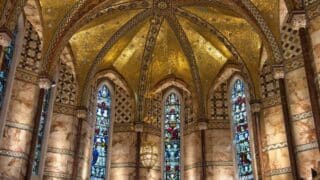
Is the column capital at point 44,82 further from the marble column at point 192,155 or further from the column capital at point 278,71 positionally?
the column capital at point 278,71

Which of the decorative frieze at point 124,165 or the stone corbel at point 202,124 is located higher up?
the stone corbel at point 202,124

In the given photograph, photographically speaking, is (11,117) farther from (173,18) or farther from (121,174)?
(173,18)

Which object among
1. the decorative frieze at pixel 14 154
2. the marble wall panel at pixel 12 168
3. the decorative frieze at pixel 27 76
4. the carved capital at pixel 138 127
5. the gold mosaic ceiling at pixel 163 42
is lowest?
the marble wall panel at pixel 12 168

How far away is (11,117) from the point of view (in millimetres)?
14266

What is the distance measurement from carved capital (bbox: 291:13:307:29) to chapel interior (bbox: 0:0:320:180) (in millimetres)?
30

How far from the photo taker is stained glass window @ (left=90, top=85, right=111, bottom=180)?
1795 cm

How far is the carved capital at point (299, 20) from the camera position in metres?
12.0

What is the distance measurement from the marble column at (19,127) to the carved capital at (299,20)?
Result: 8.69 meters

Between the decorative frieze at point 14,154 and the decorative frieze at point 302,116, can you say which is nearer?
the decorative frieze at point 302,116

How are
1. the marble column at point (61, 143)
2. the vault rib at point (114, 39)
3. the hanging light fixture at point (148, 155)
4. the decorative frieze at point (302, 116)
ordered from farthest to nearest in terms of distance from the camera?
the vault rib at point (114, 39)
the marble column at point (61, 143)
the hanging light fixture at point (148, 155)
the decorative frieze at point (302, 116)

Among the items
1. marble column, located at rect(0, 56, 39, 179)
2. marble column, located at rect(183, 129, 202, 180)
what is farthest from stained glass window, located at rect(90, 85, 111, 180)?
marble column, located at rect(0, 56, 39, 179)

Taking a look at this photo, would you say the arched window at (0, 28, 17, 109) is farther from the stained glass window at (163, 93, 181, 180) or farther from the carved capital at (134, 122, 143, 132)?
the stained glass window at (163, 93, 181, 180)

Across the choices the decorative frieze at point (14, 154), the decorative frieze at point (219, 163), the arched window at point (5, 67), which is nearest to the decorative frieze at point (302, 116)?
the decorative frieze at point (219, 163)

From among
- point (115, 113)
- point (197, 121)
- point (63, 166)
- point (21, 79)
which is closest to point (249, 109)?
point (197, 121)
